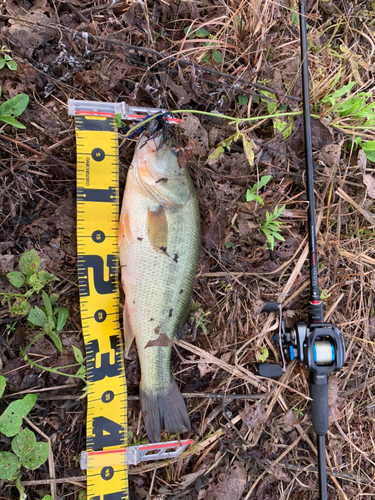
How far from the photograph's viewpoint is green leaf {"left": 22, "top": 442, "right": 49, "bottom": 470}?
2.29 meters

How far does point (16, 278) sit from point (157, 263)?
1.03 m

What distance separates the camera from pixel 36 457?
7.56ft

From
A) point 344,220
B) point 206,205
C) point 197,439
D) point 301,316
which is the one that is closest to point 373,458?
point 301,316

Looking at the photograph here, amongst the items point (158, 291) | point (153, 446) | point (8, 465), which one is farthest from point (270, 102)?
point (8, 465)

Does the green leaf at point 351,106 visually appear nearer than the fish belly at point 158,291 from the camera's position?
No

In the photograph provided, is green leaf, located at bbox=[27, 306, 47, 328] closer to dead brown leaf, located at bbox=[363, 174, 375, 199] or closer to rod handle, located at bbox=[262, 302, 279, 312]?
rod handle, located at bbox=[262, 302, 279, 312]

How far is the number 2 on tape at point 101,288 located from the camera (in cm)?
252

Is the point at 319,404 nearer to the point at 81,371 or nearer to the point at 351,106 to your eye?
the point at 81,371

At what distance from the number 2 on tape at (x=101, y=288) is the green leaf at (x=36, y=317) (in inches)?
11.6

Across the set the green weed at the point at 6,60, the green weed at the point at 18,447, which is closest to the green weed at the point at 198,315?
the green weed at the point at 18,447

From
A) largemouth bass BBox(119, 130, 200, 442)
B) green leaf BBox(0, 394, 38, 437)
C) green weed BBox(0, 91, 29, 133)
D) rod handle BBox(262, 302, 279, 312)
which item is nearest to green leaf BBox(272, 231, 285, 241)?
rod handle BBox(262, 302, 279, 312)

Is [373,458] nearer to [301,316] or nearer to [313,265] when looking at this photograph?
[301,316]

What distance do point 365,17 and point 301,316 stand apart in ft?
10.2

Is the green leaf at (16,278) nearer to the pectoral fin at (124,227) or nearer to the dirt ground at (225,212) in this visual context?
the dirt ground at (225,212)
